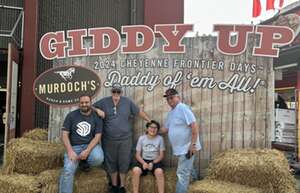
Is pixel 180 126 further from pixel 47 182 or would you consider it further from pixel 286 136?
pixel 286 136

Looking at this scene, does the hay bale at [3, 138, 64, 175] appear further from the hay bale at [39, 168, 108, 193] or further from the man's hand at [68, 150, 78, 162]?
the man's hand at [68, 150, 78, 162]

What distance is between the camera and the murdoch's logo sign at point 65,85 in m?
8.23

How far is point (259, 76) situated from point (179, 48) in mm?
1503

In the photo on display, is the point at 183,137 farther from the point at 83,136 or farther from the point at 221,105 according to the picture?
the point at 83,136

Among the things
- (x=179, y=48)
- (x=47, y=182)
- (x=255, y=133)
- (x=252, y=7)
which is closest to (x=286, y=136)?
(x=255, y=133)

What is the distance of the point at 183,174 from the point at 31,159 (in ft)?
8.31

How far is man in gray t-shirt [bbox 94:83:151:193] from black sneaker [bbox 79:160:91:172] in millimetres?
339

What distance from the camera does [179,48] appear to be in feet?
26.0

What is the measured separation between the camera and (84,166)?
738cm

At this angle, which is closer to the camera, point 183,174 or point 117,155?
point 183,174

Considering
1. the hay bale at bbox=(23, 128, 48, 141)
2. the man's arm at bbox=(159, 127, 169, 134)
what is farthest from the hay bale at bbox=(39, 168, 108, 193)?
the hay bale at bbox=(23, 128, 48, 141)

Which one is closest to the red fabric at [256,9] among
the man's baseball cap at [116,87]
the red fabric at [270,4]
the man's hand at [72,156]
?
the red fabric at [270,4]

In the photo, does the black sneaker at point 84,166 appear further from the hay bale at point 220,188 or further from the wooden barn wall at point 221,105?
the hay bale at point 220,188

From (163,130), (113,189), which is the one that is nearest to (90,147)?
(113,189)
